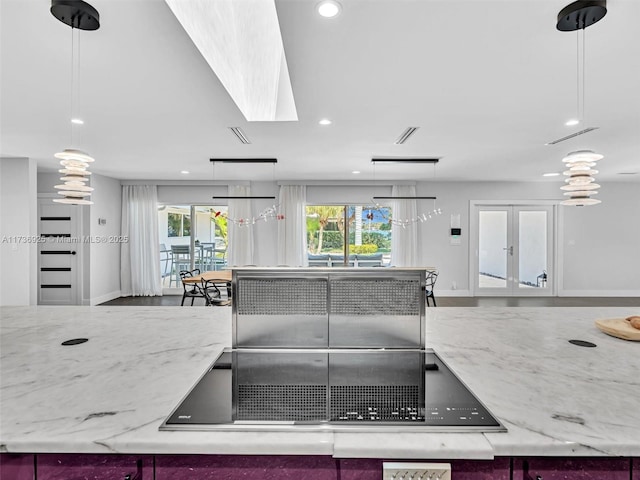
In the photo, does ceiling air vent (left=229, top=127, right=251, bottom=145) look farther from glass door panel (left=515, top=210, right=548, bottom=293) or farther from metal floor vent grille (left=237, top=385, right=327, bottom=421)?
glass door panel (left=515, top=210, right=548, bottom=293)

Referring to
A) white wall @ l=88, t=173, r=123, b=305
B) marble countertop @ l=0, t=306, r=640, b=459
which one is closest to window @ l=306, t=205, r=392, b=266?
white wall @ l=88, t=173, r=123, b=305

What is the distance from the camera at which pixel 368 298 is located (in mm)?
1492

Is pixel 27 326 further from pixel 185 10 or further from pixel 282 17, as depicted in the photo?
pixel 282 17

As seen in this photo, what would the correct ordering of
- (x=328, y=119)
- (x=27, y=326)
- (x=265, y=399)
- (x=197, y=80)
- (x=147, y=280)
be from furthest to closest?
(x=147, y=280), (x=328, y=119), (x=197, y=80), (x=27, y=326), (x=265, y=399)

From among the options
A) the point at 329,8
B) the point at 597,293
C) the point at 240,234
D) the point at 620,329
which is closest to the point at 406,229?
the point at 240,234

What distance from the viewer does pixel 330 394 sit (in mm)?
1058

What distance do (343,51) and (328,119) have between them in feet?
4.38

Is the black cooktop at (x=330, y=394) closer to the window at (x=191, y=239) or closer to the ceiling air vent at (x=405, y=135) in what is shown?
the ceiling air vent at (x=405, y=135)

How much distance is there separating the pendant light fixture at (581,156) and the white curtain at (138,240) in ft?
24.5

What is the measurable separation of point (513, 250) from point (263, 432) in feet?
26.9

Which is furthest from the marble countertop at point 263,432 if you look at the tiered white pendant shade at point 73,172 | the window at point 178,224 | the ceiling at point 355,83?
the window at point 178,224

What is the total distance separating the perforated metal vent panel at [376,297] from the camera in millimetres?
1481

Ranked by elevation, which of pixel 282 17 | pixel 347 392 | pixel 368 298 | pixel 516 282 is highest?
pixel 282 17

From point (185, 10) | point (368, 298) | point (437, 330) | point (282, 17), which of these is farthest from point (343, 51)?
point (437, 330)
